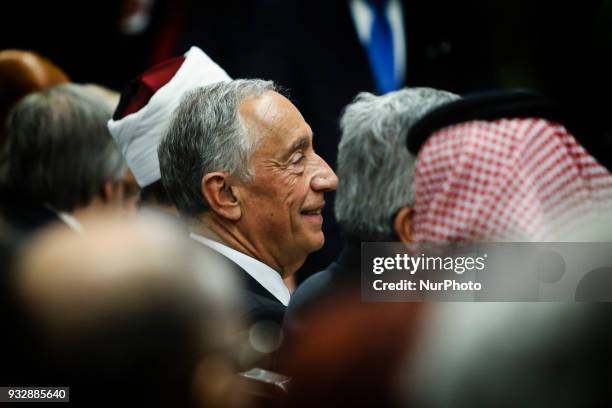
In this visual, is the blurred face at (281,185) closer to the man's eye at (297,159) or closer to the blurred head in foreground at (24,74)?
the man's eye at (297,159)

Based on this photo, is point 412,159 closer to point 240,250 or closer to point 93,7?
point 240,250

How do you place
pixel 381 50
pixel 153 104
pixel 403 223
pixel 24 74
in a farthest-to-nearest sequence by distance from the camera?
1. pixel 24 74
2. pixel 381 50
3. pixel 153 104
4. pixel 403 223

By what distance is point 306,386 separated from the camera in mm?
1571

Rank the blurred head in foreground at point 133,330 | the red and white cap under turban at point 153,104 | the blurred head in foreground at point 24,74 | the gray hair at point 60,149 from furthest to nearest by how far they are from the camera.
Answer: the blurred head in foreground at point 24,74, the gray hair at point 60,149, the red and white cap under turban at point 153,104, the blurred head in foreground at point 133,330

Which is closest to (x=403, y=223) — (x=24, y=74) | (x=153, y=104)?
(x=153, y=104)

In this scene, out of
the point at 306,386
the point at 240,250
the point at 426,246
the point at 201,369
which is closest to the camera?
the point at 306,386

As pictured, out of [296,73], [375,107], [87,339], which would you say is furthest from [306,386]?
[296,73]

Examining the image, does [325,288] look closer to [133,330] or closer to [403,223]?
[403,223]

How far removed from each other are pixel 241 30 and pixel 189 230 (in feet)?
2.17

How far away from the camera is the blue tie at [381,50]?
2395 millimetres

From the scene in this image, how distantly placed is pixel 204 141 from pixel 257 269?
24 cm

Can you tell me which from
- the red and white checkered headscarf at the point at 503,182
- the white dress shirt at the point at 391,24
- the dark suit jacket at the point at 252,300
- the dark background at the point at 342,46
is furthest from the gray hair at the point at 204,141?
the white dress shirt at the point at 391,24

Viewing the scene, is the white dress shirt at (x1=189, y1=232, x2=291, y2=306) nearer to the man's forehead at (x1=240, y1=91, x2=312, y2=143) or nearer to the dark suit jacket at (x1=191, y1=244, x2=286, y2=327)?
the dark suit jacket at (x1=191, y1=244, x2=286, y2=327)

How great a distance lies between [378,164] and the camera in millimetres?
2020
